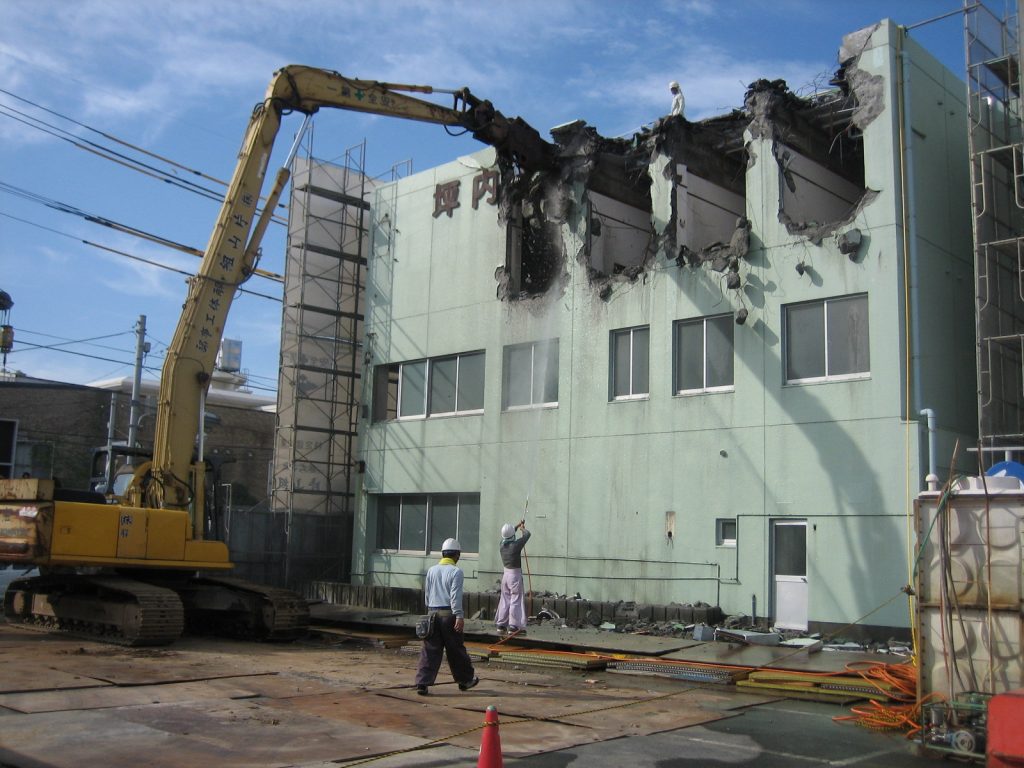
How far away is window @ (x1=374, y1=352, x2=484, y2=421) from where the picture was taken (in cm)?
2416

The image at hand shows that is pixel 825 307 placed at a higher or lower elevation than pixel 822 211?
lower

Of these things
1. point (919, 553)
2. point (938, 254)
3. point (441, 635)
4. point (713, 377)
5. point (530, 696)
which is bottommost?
point (530, 696)

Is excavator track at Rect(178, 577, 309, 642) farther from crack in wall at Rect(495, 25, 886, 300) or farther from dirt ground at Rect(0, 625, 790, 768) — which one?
crack in wall at Rect(495, 25, 886, 300)

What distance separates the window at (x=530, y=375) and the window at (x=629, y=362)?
1.68 m

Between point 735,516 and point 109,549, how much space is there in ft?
36.7

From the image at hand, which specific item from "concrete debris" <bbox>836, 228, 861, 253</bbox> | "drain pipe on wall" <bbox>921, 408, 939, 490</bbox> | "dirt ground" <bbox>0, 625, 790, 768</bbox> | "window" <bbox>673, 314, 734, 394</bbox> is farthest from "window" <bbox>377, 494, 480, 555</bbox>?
"drain pipe on wall" <bbox>921, 408, 939, 490</bbox>

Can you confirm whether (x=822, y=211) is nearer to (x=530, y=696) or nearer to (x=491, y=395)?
(x=491, y=395)

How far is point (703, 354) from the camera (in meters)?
19.6

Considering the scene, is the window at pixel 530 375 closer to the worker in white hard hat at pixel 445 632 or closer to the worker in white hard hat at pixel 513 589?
the worker in white hard hat at pixel 513 589

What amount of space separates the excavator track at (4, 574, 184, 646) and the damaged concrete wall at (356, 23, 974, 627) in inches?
348

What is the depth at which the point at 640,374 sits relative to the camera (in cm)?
2067

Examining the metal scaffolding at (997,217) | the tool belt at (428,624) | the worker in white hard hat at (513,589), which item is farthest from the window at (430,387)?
the tool belt at (428,624)

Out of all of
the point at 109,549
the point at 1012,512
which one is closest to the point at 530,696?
the point at 1012,512

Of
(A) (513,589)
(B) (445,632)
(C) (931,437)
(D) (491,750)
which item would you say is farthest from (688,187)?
(D) (491,750)
